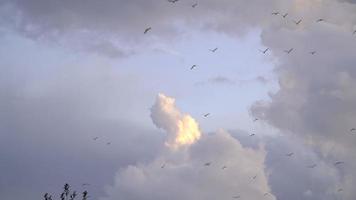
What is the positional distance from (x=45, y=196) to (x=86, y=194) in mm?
14031

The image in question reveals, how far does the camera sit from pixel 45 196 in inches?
5866

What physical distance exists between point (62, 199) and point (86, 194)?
8.46 meters

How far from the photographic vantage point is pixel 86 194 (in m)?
157

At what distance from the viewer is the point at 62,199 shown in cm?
15725

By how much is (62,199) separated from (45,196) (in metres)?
9.34
